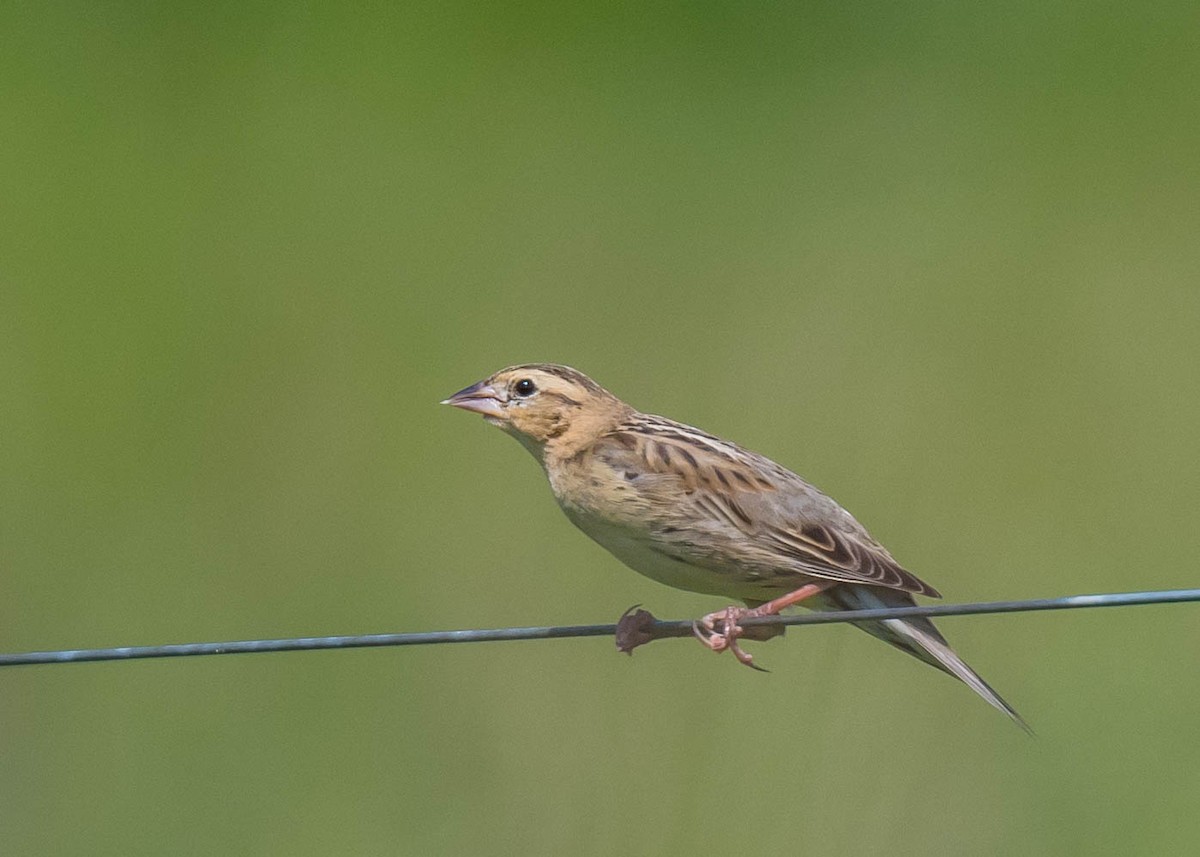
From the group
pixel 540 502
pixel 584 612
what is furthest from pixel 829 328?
pixel 584 612

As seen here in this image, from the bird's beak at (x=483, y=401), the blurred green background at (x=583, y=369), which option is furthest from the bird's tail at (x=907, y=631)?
the blurred green background at (x=583, y=369)

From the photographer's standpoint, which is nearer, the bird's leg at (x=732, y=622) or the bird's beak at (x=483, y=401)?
the bird's leg at (x=732, y=622)

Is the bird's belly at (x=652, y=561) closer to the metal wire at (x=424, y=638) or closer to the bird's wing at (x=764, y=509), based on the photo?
the bird's wing at (x=764, y=509)

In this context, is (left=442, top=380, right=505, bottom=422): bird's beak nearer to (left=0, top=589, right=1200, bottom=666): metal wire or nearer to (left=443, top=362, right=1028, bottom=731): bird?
(left=443, top=362, right=1028, bottom=731): bird

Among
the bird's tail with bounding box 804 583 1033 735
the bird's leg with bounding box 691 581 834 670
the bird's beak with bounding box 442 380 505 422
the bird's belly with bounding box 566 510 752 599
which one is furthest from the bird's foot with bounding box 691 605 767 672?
the bird's beak with bounding box 442 380 505 422

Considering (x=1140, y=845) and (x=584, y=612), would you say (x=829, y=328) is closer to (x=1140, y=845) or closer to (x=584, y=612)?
(x=584, y=612)

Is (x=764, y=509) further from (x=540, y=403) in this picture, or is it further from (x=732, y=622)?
(x=540, y=403)

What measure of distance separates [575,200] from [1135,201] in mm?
4280

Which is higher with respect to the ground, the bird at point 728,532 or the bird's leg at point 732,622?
the bird at point 728,532

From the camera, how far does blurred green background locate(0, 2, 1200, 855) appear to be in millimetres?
8859

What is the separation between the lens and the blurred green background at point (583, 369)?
29.1 ft

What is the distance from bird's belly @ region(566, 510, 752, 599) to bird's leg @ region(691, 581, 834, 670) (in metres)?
0.12

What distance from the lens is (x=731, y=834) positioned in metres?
8.30

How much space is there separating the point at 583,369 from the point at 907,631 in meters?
5.29
